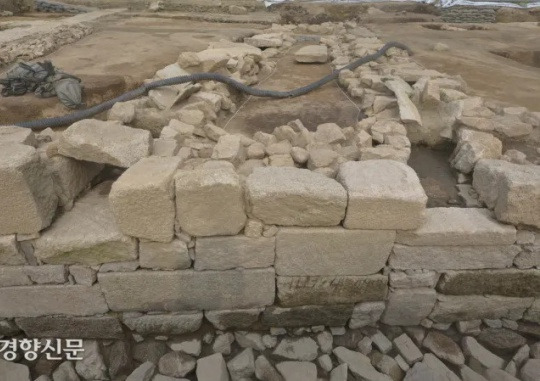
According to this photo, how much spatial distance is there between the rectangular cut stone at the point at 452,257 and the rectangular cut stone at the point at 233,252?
0.99 m

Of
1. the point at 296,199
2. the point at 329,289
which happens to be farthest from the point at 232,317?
the point at 296,199

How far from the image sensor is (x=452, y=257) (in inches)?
116

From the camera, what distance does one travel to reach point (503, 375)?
2.89 m

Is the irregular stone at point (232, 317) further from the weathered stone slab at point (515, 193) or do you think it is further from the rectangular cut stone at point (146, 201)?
the weathered stone slab at point (515, 193)

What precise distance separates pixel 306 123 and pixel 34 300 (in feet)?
11.2

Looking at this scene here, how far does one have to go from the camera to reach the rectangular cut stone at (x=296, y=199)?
8.50ft

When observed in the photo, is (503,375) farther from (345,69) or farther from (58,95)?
(58,95)

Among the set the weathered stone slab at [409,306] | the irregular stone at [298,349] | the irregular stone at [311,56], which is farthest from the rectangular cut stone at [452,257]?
the irregular stone at [311,56]

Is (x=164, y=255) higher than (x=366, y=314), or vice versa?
(x=164, y=255)

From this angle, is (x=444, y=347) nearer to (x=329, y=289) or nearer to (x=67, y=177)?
(x=329, y=289)

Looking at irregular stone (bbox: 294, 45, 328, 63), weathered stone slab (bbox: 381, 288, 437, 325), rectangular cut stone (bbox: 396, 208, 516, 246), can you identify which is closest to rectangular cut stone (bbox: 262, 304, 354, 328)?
weathered stone slab (bbox: 381, 288, 437, 325)

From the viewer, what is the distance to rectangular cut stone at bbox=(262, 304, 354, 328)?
317cm

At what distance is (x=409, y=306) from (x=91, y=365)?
8.62 ft

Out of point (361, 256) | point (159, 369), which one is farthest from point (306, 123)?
point (159, 369)
